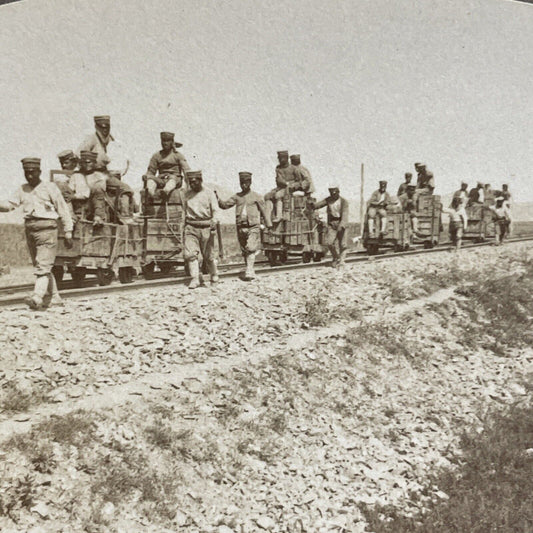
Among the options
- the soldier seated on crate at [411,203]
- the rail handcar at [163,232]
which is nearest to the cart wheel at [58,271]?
the rail handcar at [163,232]

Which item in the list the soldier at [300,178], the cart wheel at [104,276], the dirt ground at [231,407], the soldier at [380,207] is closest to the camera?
the dirt ground at [231,407]

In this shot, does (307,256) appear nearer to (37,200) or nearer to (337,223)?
(337,223)

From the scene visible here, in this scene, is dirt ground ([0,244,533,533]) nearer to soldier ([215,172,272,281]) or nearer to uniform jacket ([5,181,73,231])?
soldier ([215,172,272,281])

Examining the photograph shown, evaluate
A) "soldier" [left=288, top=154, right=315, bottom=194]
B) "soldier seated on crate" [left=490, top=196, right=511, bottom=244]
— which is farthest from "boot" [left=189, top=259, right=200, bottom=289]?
"soldier seated on crate" [left=490, top=196, right=511, bottom=244]

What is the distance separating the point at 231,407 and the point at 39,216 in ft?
12.4

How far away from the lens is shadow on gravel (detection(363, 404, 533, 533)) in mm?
5887

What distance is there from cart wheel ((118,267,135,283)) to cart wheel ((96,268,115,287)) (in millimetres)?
253

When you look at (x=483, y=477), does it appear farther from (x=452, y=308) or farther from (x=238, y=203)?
(x=238, y=203)

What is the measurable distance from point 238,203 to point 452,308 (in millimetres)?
4793

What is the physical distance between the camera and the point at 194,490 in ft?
18.0

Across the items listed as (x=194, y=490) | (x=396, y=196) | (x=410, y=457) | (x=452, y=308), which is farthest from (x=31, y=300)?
(x=396, y=196)

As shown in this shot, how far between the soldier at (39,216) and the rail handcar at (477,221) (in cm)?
1883

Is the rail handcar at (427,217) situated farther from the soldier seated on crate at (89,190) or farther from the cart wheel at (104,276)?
the soldier seated on crate at (89,190)

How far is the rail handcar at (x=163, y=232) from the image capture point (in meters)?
12.2
